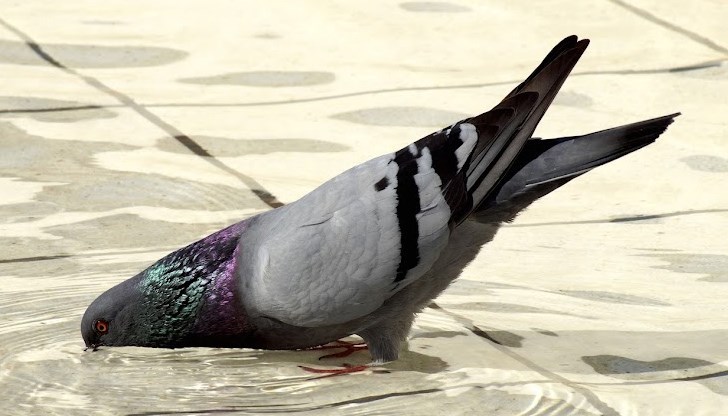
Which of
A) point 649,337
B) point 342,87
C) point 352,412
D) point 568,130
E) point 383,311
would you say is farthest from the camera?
point 342,87

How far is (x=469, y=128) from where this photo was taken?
446 cm

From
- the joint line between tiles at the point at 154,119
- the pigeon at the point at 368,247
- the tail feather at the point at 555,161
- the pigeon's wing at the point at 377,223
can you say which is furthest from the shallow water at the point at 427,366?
the joint line between tiles at the point at 154,119

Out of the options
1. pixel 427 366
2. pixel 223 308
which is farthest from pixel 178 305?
pixel 427 366

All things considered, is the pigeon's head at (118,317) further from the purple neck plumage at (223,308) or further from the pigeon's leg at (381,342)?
the pigeon's leg at (381,342)

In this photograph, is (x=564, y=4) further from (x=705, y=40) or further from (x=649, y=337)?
(x=649, y=337)

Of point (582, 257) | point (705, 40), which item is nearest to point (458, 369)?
point (582, 257)

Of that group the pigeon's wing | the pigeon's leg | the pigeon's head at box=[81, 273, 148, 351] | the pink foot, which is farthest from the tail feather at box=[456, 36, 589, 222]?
the pigeon's head at box=[81, 273, 148, 351]

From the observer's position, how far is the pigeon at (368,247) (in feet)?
13.9

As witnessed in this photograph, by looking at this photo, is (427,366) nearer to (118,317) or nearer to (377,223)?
(377,223)

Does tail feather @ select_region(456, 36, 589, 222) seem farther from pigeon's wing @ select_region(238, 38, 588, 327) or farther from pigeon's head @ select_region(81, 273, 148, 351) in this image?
pigeon's head @ select_region(81, 273, 148, 351)

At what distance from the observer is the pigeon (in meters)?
4.23

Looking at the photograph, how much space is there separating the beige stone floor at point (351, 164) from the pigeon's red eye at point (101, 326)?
104 millimetres

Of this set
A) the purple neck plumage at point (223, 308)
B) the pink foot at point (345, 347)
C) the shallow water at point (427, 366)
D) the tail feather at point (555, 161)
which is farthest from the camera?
the pink foot at point (345, 347)

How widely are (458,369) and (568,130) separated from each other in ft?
9.86
